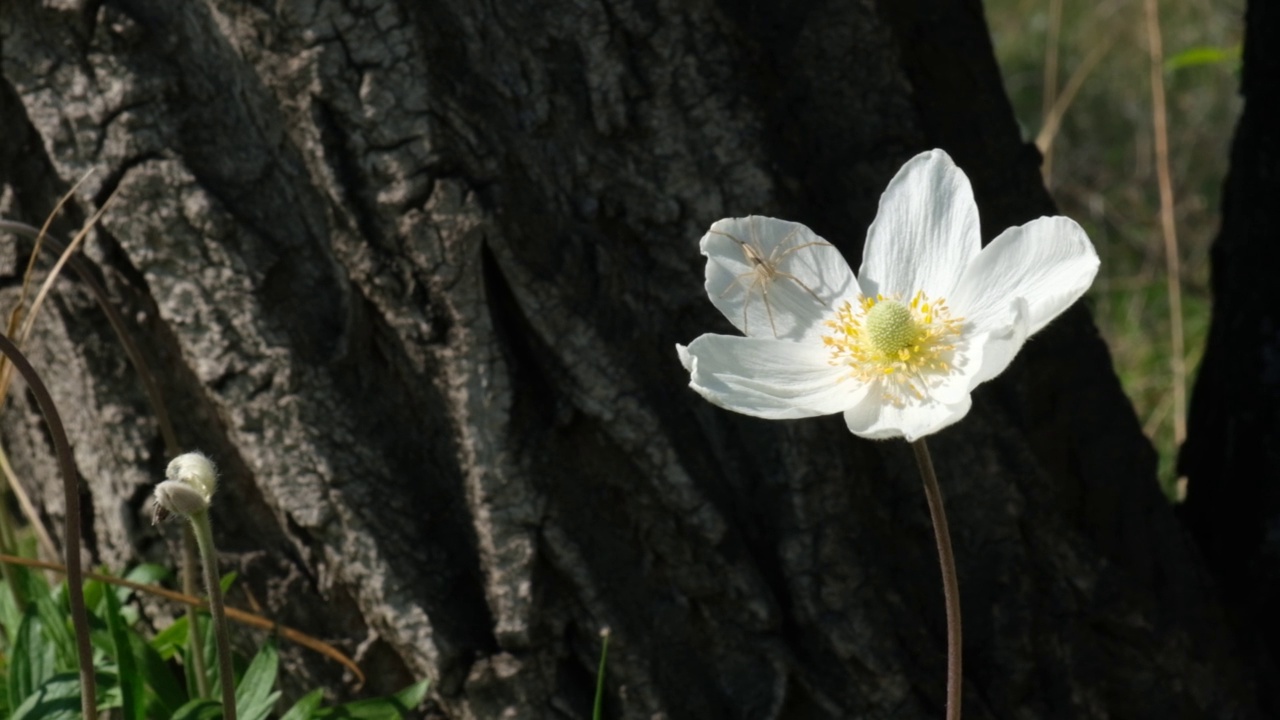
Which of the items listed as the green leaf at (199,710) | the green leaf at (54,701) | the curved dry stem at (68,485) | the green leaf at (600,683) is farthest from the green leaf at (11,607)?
the green leaf at (600,683)

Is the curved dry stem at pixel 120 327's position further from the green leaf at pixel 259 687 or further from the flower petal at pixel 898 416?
the flower petal at pixel 898 416

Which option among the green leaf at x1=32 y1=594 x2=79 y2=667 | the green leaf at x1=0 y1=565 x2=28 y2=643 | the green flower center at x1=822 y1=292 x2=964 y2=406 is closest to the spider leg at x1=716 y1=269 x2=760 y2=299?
the green flower center at x1=822 y1=292 x2=964 y2=406

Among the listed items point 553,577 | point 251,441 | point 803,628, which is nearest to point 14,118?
point 251,441

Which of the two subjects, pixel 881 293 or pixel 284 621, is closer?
pixel 881 293

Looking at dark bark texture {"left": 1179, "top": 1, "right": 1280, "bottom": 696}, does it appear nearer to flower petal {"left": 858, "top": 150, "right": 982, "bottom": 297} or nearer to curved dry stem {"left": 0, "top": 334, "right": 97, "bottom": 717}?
flower petal {"left": 858, "top": 150, "right": 982, "bottom": 297}

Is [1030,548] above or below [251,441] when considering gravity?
below

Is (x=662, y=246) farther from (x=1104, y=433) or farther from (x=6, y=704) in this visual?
(x=6, y=704)
